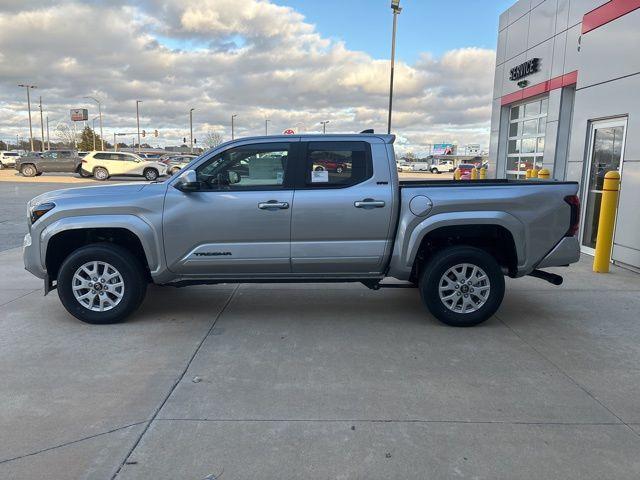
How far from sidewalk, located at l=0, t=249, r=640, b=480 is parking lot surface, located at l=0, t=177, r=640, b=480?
13 mm

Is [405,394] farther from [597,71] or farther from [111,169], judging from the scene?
[111,169]

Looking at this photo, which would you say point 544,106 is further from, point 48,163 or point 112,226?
point 48,163

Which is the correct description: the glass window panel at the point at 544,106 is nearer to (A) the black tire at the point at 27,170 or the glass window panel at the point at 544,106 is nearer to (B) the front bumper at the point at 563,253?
(B) the front bumper at the point at 563,253

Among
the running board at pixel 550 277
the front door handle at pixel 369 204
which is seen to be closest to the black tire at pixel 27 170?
the front door handle at pixel 369 204

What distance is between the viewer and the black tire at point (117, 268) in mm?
5008

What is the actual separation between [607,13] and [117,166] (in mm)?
29202

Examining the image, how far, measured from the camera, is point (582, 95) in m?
9.33

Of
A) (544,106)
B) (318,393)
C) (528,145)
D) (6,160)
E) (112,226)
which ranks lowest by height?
(318,393)

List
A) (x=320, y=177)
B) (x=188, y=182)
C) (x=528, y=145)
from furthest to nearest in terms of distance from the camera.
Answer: (x=528, y=145), (x=320, y=177), (x=188, y=182)

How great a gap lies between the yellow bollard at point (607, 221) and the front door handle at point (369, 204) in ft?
14.7

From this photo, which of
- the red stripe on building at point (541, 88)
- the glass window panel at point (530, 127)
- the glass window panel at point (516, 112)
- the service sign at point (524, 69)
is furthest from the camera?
the glass window panel at point (516, 112)

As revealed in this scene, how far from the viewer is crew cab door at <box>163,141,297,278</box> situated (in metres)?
4.98

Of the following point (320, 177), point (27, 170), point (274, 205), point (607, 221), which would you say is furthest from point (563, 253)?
point (27, 170)

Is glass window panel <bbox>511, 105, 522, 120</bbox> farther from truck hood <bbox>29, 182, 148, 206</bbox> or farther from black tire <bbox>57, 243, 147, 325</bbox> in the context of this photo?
black tire <bbox>57, 243, 147, 325</bbox>
